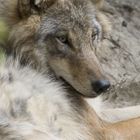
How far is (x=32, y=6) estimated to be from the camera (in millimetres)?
4688

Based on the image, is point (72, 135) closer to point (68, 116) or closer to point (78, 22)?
point (68, 116)

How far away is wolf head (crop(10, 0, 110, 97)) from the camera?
15.2 feet

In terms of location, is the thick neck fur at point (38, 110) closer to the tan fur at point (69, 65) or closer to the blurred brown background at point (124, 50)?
the tan fur at point (69, 65)

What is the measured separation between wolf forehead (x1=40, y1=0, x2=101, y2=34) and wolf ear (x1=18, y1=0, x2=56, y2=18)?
0.04m

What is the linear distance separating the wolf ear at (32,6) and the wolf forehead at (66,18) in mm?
44

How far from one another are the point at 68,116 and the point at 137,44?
2453 mm

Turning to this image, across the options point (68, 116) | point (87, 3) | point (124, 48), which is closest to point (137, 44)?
point (124, 48)

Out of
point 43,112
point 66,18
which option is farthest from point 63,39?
point 43,112

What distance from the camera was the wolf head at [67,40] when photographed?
183 inches

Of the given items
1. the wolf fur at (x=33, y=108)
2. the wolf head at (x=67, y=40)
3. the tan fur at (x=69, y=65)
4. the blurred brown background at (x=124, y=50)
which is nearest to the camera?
the wolf fur at (x=33, y=108)

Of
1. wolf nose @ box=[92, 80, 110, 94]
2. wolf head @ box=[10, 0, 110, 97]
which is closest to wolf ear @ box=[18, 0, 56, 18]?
wolf head @ box=[10, 0, 110, 97]

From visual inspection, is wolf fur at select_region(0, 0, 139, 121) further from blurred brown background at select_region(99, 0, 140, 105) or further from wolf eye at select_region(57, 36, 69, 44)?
blurred brown background at select_region(99, 0, 140, 105)

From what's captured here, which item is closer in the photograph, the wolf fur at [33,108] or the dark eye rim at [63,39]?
the wolf fur at [33,108]

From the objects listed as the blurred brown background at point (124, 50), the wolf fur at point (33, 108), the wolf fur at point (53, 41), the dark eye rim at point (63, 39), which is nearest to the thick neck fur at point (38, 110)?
the wolf fur at point (33, 108)
